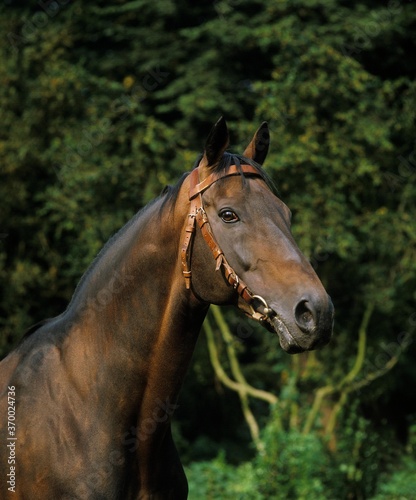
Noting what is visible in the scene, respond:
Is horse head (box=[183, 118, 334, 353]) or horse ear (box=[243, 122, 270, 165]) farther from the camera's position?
horse ear (box=[243, 122, 270, 165])

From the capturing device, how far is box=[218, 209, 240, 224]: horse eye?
3025 millimetres

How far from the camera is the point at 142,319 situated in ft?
10.3

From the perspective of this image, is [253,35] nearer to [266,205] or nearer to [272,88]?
[272,88]

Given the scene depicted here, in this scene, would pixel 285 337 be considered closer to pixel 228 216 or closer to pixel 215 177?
pixel 228 216

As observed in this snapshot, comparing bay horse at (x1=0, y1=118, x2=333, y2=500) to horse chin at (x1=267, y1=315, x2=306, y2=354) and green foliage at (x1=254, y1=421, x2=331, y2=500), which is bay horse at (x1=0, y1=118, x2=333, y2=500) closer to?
horse chin at (x1=267, y1=315, x2=306, y2=354)

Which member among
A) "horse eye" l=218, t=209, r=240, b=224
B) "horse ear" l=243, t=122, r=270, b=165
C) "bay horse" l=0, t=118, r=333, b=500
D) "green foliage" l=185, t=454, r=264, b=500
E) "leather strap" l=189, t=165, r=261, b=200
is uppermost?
"leather strap" l=189, t=165, r=261, b=200

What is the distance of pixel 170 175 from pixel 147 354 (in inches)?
343

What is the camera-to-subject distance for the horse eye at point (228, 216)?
303 centimetres

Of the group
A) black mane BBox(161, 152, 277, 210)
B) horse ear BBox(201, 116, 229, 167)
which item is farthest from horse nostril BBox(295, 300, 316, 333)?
horse ear BBox(201, 116, 229, 167)

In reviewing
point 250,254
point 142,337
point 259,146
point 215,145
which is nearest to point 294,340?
point 250,254

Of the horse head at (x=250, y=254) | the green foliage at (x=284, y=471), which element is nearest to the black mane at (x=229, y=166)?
the horse head at (x=250, y=254)

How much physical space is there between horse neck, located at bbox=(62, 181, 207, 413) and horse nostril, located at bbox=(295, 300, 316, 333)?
0.51 m

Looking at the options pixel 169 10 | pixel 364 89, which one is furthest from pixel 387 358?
pixel 169 10

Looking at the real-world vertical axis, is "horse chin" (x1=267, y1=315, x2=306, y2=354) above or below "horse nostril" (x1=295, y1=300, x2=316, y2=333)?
below
